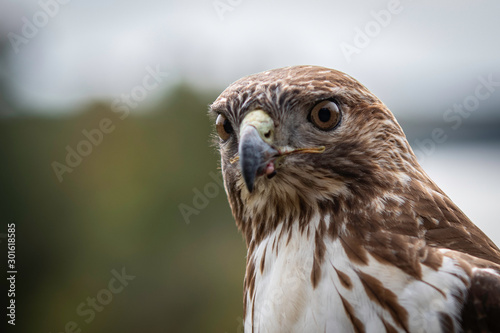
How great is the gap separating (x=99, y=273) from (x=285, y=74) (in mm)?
5406

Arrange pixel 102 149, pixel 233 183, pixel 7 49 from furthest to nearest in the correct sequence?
pixel 7 49 → pixel 102 149 → pixel 233 183

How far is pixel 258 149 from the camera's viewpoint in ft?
5.25

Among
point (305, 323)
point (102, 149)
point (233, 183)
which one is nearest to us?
point (305, 323)

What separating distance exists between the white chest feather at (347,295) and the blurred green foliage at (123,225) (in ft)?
14.8

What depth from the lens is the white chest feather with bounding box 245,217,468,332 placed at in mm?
1406

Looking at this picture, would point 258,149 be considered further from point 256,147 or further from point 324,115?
point 324,115

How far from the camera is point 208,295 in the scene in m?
6.29

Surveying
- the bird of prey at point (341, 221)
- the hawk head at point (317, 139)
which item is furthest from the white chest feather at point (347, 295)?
the hawk head at point (317, 139)

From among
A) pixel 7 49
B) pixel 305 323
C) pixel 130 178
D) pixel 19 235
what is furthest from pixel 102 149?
pixel 305 323

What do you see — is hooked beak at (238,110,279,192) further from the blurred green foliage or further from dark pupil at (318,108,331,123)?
the blurred green foliage

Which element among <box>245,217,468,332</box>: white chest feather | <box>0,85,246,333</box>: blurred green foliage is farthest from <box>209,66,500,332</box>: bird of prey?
<box>0,85,246,333</box>: blurred green foliage

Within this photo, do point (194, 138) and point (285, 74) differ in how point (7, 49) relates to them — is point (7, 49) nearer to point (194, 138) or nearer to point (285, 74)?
point (194, 138)

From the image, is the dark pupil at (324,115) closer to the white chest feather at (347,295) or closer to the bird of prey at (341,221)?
the bird of prey at (341,221)

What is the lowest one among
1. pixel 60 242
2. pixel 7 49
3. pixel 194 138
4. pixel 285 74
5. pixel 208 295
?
pixel 208 295
